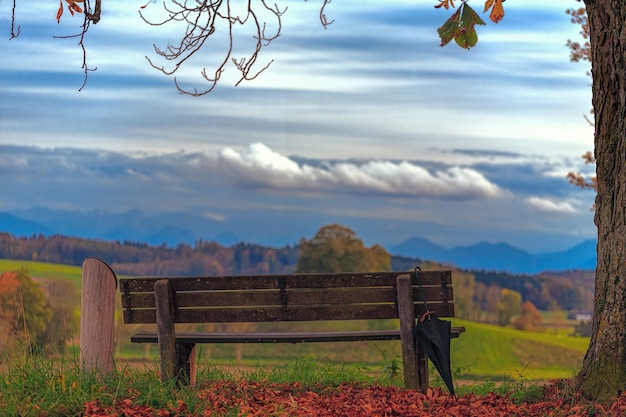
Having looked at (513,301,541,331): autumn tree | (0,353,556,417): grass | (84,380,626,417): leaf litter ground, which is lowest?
(513,301,541,331): autumn tree

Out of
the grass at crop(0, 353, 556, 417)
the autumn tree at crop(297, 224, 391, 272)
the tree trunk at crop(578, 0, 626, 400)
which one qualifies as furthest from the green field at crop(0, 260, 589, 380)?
the tree trunk at crop(578, 0, 626, 400)

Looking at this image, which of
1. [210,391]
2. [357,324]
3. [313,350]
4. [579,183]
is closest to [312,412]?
[210,391]

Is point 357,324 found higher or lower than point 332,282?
lower

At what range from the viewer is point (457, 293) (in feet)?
105

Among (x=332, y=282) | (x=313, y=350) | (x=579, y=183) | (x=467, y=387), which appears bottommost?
(x=313, y=350)

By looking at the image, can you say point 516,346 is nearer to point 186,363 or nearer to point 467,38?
point 467,38

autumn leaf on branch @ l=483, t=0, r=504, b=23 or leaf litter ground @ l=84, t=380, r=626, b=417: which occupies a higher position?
autumn leaf on branch @ l=483, t=0, r=504, b=23

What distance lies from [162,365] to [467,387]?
367cm

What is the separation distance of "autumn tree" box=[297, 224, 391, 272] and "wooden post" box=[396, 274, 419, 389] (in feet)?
68.0

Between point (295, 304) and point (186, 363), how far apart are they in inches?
49.2

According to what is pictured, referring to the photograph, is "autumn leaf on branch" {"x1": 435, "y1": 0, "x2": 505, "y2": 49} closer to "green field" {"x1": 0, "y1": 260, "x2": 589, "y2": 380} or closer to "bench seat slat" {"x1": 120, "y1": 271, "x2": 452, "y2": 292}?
"bench seat slat" {"x1": 120, "y1": 271, "x2": 452, "y2": 292}

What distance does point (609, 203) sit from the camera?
23.6 ft

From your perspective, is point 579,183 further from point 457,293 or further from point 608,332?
point 457,293

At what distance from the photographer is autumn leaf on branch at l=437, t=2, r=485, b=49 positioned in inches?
338
